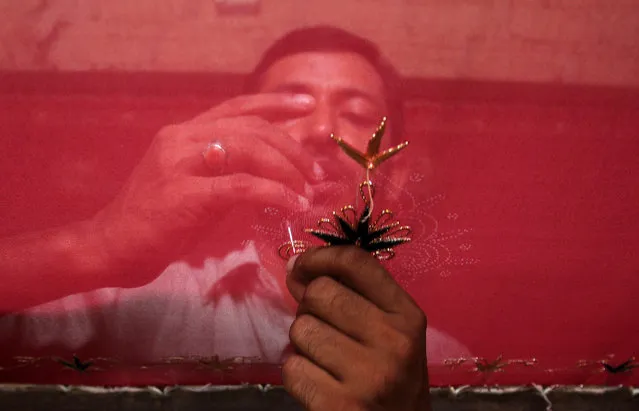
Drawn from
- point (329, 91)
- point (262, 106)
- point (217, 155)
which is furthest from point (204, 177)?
point (329, 91)

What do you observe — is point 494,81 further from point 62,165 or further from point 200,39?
point 62,165

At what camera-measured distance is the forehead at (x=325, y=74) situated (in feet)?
3.31

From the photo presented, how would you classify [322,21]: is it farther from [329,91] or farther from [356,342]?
[356,342]

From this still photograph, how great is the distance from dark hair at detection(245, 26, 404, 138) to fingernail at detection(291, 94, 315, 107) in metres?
0.09

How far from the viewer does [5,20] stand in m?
0.99

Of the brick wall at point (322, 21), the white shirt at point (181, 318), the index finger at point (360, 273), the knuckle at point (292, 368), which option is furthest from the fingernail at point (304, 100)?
the knuckle at point (292, 368)

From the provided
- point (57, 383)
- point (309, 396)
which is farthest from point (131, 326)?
point (309, 396)

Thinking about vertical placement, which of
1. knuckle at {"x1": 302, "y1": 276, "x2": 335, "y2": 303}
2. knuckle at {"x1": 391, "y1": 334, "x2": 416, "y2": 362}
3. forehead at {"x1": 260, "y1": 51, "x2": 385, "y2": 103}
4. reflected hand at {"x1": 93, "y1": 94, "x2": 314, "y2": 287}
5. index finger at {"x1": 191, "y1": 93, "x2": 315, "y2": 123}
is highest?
forehead at {"x1": 260, "y1": 51, "x2": 385, "y2": 103}

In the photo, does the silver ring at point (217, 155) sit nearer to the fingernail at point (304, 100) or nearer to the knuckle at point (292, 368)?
the fingernail at point (304, 100)

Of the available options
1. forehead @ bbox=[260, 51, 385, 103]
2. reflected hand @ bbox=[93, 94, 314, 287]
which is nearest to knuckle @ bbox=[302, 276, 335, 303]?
reflected hand @ bbox=[93, 94, 314, 287]

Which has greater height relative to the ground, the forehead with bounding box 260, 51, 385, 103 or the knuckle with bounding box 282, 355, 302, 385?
the forehead with bounding box 260, 51, 385, 103

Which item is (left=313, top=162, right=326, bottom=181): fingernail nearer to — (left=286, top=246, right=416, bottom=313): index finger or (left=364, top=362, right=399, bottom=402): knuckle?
(left=286, top=246, right=416, bottom=313): index finger

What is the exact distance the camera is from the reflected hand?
1020 mm

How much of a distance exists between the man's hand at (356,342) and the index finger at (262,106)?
0.48m
